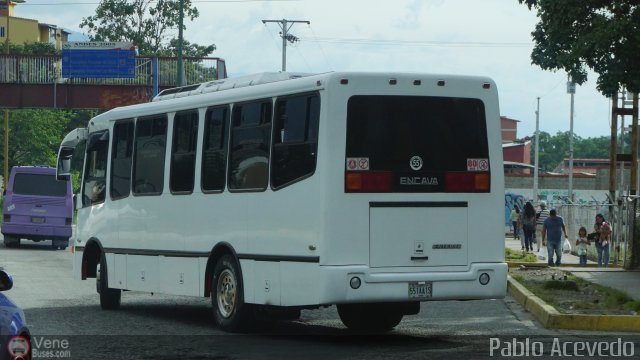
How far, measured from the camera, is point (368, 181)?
1309cm

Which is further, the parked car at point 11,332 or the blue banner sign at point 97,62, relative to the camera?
the blue banner sign at point 97,62

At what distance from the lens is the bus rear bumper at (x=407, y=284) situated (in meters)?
12.7

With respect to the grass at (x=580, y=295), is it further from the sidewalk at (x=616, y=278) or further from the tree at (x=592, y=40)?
the tree at (x=592, y=40)

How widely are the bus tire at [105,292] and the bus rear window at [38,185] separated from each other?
20858mm

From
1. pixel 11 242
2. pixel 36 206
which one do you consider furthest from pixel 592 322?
pixel 11 242

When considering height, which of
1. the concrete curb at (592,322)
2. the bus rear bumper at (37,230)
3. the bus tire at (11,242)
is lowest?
the bus tire at (11,242)

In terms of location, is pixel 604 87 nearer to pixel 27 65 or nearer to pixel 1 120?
pixel 27 65

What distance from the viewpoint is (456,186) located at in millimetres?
13516

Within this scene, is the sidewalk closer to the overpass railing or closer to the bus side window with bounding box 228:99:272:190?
the bus side window with bounding box 228:99:272:190

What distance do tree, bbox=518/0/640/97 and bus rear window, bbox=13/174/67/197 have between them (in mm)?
16688

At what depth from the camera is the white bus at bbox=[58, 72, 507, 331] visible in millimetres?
12961

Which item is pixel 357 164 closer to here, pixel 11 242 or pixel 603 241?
pixel 603 241

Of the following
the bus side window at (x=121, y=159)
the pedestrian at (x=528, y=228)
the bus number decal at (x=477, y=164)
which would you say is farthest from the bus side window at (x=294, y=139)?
the pedestrian at (x=528, y=228)

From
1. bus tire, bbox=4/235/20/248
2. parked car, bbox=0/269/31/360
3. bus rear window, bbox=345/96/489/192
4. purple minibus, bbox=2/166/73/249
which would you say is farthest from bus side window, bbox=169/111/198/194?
bus tire, bbox=4/235/20/248
